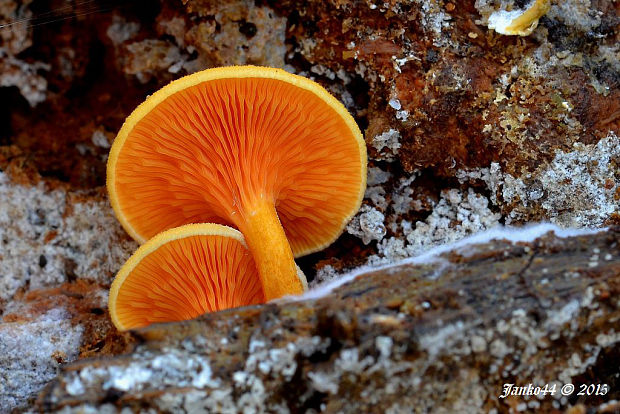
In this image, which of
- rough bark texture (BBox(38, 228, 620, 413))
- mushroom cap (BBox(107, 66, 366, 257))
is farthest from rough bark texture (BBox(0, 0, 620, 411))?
rough bark texture (BBox(38, 228, 620, 413))

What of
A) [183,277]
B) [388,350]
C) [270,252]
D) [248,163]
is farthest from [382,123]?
[388,350]

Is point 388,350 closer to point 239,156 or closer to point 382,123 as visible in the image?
point 239,156

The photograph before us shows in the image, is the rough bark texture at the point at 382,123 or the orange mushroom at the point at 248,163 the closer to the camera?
the orange mushroom at the point at 248,163

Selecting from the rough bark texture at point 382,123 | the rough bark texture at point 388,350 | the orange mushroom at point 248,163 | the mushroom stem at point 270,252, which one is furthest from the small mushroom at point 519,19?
the mushroom stem at point 270,252

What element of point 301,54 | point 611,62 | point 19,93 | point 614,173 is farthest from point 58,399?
point 611,62

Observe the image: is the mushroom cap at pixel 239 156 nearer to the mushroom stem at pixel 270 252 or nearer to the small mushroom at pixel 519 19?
the mushroom stem at pixel 270 252

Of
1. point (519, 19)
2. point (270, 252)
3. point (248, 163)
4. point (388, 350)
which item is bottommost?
point (388, 350)

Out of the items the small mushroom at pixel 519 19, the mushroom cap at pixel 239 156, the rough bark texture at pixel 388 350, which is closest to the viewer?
the rough bark texture at pixel 388 350

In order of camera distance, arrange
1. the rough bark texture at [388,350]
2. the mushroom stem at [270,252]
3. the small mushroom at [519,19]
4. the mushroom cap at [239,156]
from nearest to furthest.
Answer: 1. the rough bark texture at [388,350]
2. the mushroom cap at [239,156]
3. the mushroom stem at [270,252]
4. the small mushroom at [519,19]
